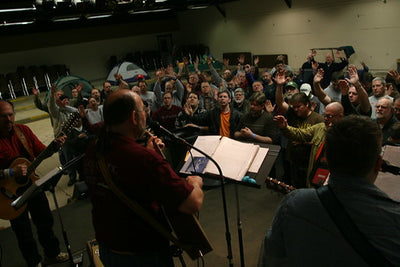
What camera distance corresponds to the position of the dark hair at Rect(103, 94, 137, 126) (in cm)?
154

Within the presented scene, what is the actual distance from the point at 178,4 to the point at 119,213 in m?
11.5

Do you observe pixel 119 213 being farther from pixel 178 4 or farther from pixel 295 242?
pixel 178 4

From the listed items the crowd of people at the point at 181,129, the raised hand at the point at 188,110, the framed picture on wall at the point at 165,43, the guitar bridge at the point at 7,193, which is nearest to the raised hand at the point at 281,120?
the crowd of people at the point at 181,129

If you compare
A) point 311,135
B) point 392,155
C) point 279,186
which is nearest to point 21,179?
point 279,186

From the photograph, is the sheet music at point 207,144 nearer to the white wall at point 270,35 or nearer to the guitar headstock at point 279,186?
the guitar headstock at point 279,186

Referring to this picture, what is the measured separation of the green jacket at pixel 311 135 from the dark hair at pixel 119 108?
1902 mm

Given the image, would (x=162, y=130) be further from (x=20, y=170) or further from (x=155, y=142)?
(x=20, y=170)

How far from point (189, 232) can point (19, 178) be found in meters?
2.04

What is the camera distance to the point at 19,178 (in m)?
2.87

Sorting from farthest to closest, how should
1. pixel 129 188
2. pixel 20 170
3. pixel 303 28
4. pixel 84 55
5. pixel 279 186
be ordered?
pixel 84 55, pixel 303 28, pixel 20 170, pixel 279 186, pixel 129 188

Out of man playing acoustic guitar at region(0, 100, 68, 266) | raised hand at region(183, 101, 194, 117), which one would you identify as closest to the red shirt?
man playing acoustic guitar at region(0, 100, 68, 266)

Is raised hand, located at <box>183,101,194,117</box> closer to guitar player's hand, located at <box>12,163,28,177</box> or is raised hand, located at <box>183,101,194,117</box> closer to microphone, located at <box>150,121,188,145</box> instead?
guitar player's hand, located at <box>12,163,28,177</box>

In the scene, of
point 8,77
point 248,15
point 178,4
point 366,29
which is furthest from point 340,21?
point 8,77

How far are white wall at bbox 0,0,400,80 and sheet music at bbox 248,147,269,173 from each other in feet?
29.1
